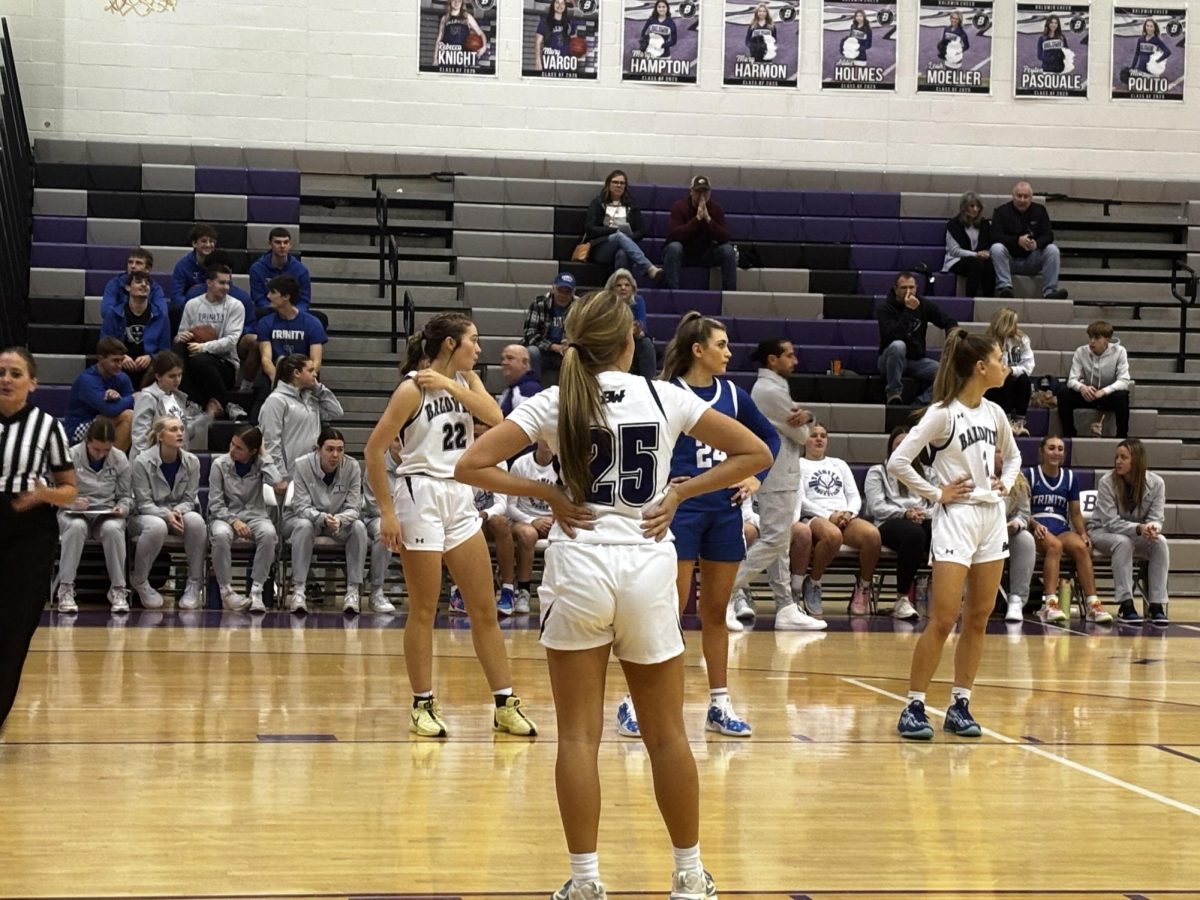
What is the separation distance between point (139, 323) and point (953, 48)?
8964 millimetres

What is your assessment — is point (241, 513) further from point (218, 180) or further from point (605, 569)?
point (605, 569)

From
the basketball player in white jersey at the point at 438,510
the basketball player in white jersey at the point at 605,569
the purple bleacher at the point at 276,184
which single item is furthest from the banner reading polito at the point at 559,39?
the basketball player in white jersey at the point at 605,569

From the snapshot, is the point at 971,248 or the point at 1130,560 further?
the point at 971,248

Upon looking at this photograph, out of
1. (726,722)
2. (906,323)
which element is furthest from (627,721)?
(906,323)

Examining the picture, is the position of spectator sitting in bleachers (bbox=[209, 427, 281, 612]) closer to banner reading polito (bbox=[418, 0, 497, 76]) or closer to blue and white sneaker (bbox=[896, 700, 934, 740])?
blue and white sneaker (bbox=[896, 700, 934, 740])

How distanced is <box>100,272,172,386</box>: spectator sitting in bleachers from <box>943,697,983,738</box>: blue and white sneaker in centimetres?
759

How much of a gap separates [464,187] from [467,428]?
30.8 ft

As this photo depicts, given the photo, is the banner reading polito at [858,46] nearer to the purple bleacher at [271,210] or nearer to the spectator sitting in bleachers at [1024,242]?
the spectator sitting in bleachers at [1024,242]

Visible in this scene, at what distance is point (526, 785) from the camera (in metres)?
5.59

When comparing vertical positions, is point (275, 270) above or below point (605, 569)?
above

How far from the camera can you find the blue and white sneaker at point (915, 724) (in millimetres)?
6648

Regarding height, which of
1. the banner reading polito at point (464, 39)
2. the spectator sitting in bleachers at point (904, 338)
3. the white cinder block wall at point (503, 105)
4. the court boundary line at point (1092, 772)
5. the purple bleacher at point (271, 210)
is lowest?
the court boundary line at point (1092, 772)

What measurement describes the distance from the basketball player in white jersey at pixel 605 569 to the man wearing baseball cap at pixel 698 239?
10.4 m

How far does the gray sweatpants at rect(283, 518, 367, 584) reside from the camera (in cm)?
1095
